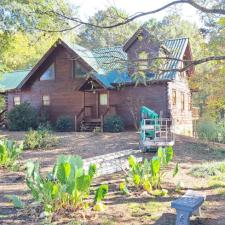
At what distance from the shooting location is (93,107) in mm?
22609

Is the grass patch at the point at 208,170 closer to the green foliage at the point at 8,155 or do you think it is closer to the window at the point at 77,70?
the green foliage at the point at 8,155

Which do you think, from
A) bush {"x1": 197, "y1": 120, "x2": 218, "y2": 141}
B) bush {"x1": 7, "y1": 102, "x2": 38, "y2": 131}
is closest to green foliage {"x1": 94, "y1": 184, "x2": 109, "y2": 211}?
bush {"x1": 197, "y1": 120, "x2": 218, "y2": 141}

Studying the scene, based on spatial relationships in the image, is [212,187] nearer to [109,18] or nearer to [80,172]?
[80,172]

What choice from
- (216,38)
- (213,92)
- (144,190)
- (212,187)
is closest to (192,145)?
(213,92)

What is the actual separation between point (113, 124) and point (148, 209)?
13990mm

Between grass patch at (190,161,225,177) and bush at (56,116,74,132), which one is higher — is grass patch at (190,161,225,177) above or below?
below

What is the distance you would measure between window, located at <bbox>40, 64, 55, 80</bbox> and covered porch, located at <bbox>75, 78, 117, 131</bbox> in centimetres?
320

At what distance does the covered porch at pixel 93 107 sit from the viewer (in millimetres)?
21125

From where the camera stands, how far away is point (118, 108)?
21.7 m

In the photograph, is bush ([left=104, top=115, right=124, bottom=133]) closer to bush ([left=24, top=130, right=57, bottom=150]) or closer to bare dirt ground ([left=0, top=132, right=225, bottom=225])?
bush ([left=24, top=130, right=57, bottom=150])

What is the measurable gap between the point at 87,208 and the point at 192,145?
34.0 ft

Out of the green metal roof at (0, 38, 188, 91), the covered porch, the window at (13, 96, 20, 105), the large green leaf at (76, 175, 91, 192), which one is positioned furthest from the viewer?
the window at (13, 96, 20, 105)

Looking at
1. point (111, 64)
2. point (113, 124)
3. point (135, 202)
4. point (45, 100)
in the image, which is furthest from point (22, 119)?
point (135, 202)

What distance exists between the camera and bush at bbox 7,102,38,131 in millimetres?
22094
